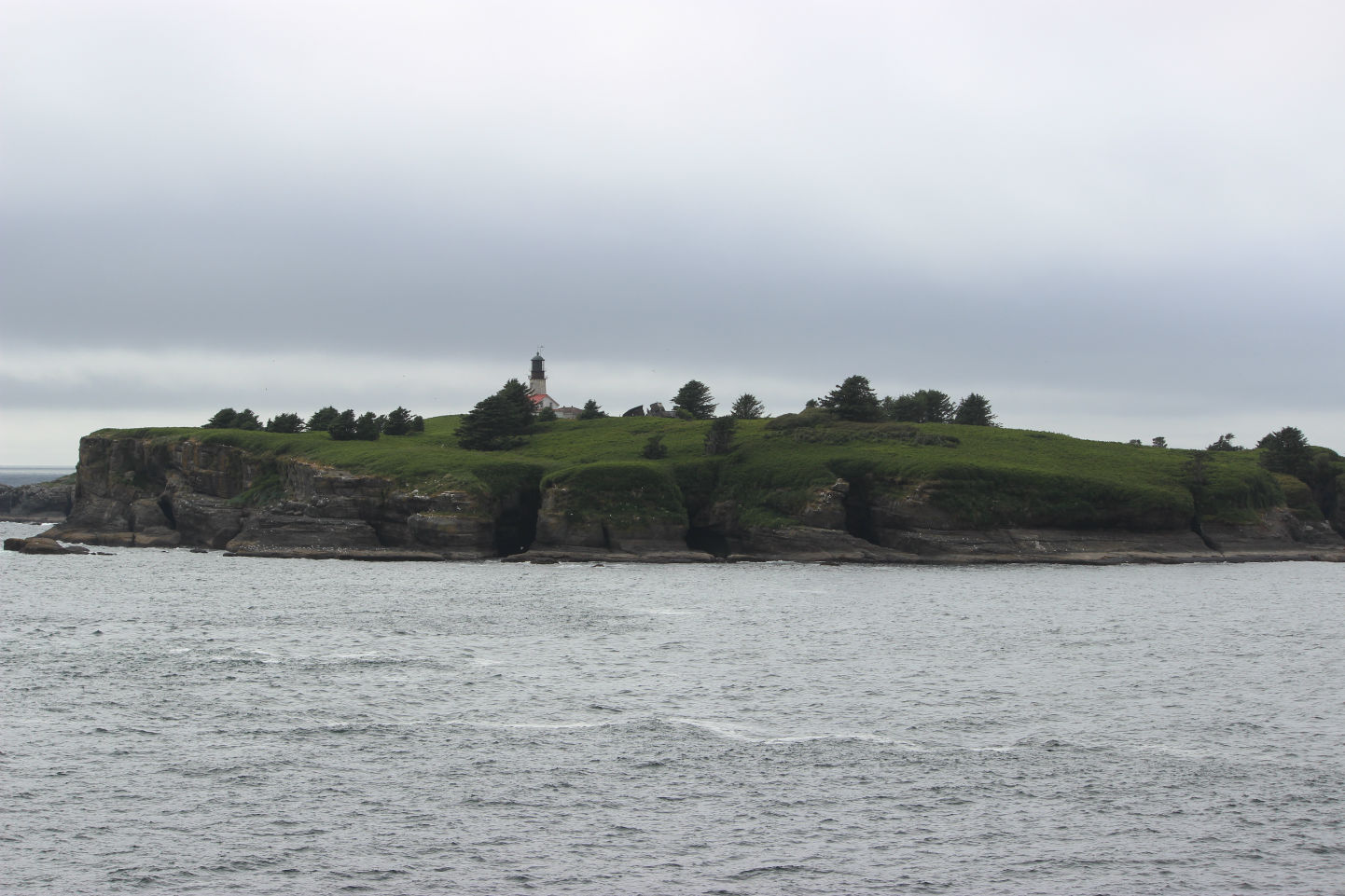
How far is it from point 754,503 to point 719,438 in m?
20.7

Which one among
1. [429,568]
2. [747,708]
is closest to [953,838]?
[747,708]

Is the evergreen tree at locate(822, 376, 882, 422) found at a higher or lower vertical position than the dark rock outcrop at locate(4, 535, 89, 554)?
higher

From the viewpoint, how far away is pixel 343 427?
15062cm

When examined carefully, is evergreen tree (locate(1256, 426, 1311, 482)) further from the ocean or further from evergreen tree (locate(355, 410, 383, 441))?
evergreen tree (locate(355, 410, 383, 441))

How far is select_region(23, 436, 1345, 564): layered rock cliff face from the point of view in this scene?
11438 cm

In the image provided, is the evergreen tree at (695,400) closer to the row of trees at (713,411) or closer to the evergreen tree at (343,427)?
the row of trees at (713,411)

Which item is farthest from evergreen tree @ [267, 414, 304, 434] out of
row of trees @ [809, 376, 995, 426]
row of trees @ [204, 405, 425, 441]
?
row of trees @ [809, 376, 995, 426]

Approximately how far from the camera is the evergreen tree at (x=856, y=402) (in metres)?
149

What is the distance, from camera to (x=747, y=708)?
41062 mm

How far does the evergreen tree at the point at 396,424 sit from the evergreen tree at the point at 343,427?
41.3 ft

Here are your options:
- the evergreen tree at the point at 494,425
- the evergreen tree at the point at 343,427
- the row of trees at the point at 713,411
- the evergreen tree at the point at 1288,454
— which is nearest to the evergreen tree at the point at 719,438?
the row of trees at the point at 713,411

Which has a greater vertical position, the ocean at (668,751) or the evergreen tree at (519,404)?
the evergreen tree at (519,404)

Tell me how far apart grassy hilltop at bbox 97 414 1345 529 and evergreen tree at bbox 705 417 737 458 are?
137 cm

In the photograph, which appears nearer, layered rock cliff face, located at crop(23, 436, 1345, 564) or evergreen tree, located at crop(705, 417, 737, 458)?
layered rock cliff face, located at crop(23, 436, 1345, 564)
